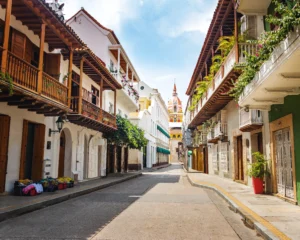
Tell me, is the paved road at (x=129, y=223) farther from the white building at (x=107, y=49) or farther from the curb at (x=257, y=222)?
the white building at (x=107, y=49)

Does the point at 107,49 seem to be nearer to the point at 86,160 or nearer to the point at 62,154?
the point at 86,160

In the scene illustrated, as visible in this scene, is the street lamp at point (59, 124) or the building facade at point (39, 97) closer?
the building facade at point (39, 97)

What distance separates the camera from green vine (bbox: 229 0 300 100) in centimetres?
581

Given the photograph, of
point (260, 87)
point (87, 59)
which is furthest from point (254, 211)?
point (87, 59)

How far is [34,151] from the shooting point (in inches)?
499

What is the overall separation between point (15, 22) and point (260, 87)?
27.7 feet

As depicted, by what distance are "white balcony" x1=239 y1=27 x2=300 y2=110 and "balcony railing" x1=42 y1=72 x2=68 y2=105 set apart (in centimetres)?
657

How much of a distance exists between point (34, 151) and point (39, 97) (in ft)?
11.6

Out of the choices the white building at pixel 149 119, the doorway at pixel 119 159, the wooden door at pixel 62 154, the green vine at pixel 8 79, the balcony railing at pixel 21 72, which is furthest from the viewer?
the white building at pixel 149 119

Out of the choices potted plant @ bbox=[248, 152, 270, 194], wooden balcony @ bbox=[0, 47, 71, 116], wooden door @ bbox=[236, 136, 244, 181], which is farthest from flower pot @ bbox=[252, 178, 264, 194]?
wooden balcony @ bbox=[0, 47, 71, 116]

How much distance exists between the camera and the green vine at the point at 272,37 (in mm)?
5809

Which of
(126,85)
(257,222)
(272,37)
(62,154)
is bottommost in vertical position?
(257,222)

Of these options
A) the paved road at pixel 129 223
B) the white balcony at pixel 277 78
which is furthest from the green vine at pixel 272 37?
the paved road at pixel 129 223

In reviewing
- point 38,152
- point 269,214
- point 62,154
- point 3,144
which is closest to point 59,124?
point 38,152
